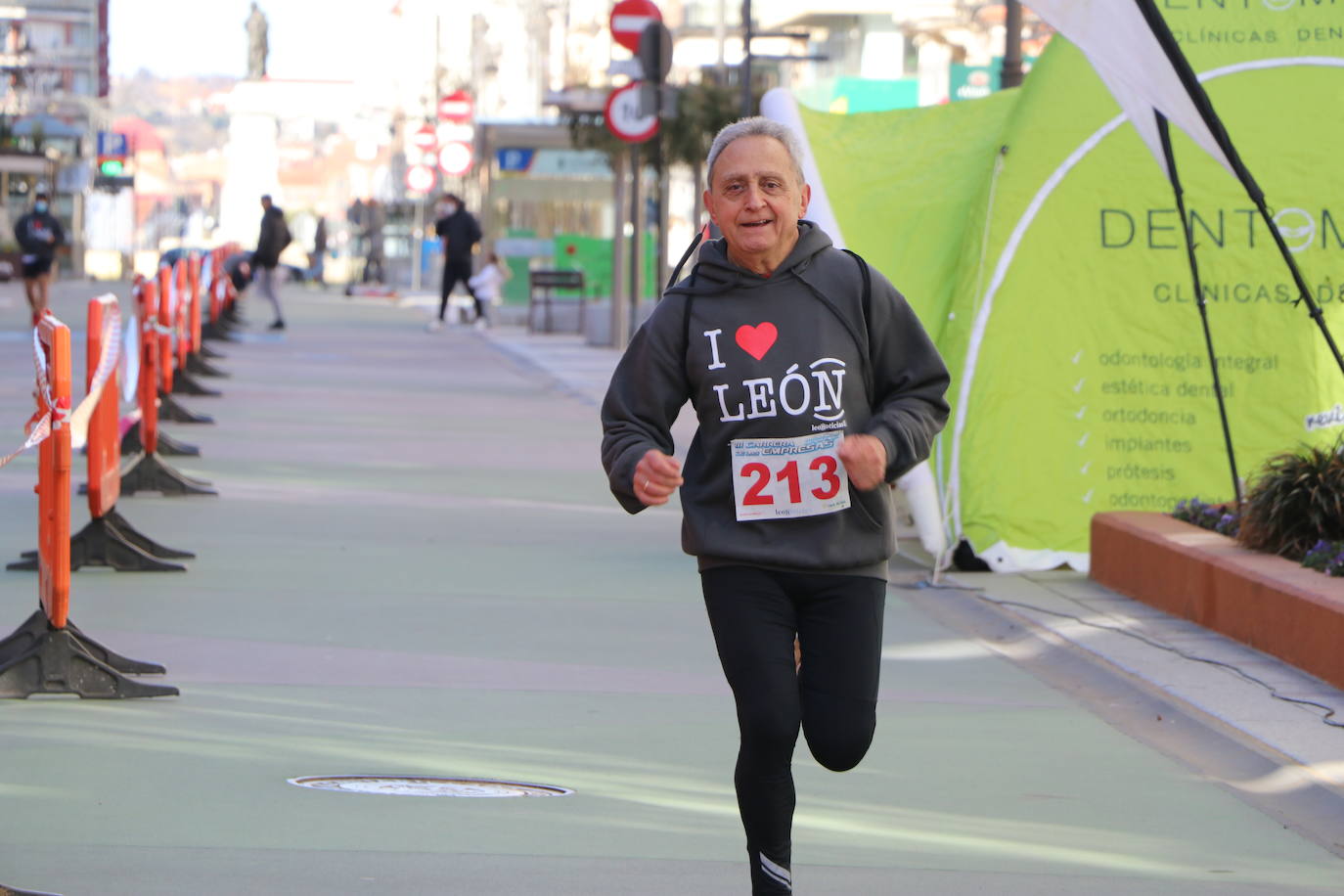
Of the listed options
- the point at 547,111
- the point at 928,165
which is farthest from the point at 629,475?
the point at 547,111

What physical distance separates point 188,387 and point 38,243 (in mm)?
13250

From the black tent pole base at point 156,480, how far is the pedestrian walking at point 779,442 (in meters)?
9.20

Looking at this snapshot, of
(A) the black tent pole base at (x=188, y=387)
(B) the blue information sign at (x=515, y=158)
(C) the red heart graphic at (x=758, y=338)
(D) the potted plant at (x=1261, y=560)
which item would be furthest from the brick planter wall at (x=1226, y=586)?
(B) the blue information sign at (x=515, y=158)

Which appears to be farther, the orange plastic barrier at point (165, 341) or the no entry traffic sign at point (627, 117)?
the no entry traffic sign at point (627, 117)

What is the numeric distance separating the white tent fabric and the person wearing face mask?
26.3m

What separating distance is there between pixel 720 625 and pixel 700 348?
586 mm

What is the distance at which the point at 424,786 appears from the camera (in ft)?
21.2

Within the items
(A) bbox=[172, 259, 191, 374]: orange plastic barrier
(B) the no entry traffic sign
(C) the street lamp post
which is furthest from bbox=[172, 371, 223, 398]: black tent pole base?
(C) the street lamp post

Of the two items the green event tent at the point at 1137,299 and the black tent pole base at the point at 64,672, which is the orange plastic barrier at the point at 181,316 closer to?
the green event tent at the point at 1137,299

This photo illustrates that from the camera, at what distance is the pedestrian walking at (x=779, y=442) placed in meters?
4.87

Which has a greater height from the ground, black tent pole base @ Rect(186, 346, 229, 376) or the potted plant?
the potted plant

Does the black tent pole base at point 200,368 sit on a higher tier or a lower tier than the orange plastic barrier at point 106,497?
lower

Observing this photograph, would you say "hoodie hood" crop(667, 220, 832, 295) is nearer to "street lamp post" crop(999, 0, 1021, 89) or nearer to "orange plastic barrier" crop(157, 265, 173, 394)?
"street lamp post" crop(999, 0, 1021, 89)

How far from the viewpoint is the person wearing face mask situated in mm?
33594
